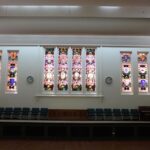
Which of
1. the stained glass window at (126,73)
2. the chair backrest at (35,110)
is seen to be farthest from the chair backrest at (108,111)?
the chair backrest at (35,110)

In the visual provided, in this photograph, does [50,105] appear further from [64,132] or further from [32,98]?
[64,132]

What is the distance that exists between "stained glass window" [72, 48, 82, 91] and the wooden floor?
3335 millimetres

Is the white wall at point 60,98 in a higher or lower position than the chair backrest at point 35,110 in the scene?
higher

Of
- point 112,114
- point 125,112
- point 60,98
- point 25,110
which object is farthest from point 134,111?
point 25,110

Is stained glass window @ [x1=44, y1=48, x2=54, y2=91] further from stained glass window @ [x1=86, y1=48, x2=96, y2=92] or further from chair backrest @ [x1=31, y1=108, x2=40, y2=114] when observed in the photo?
stained glass window @ [x1=86, y1=48, x2=96, y2=92]

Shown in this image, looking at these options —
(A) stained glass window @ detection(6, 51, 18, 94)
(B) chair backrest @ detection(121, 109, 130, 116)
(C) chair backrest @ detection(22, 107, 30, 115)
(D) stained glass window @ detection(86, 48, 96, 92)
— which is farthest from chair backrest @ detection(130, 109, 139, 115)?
(A) stained glass window @ detection(6, 51, 18, 94)

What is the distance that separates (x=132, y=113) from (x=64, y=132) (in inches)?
128

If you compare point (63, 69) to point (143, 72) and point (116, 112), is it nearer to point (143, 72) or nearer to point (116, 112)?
point (116, 112)

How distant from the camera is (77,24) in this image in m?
8.88

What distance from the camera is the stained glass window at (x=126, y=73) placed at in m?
11.0

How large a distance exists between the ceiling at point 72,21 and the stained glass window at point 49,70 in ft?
7.11

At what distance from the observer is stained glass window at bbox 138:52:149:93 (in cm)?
1102

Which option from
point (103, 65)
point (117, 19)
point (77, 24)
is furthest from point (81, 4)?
point (103, 65)

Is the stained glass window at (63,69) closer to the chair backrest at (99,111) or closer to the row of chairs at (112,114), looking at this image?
the row of chairs at (112,114)
